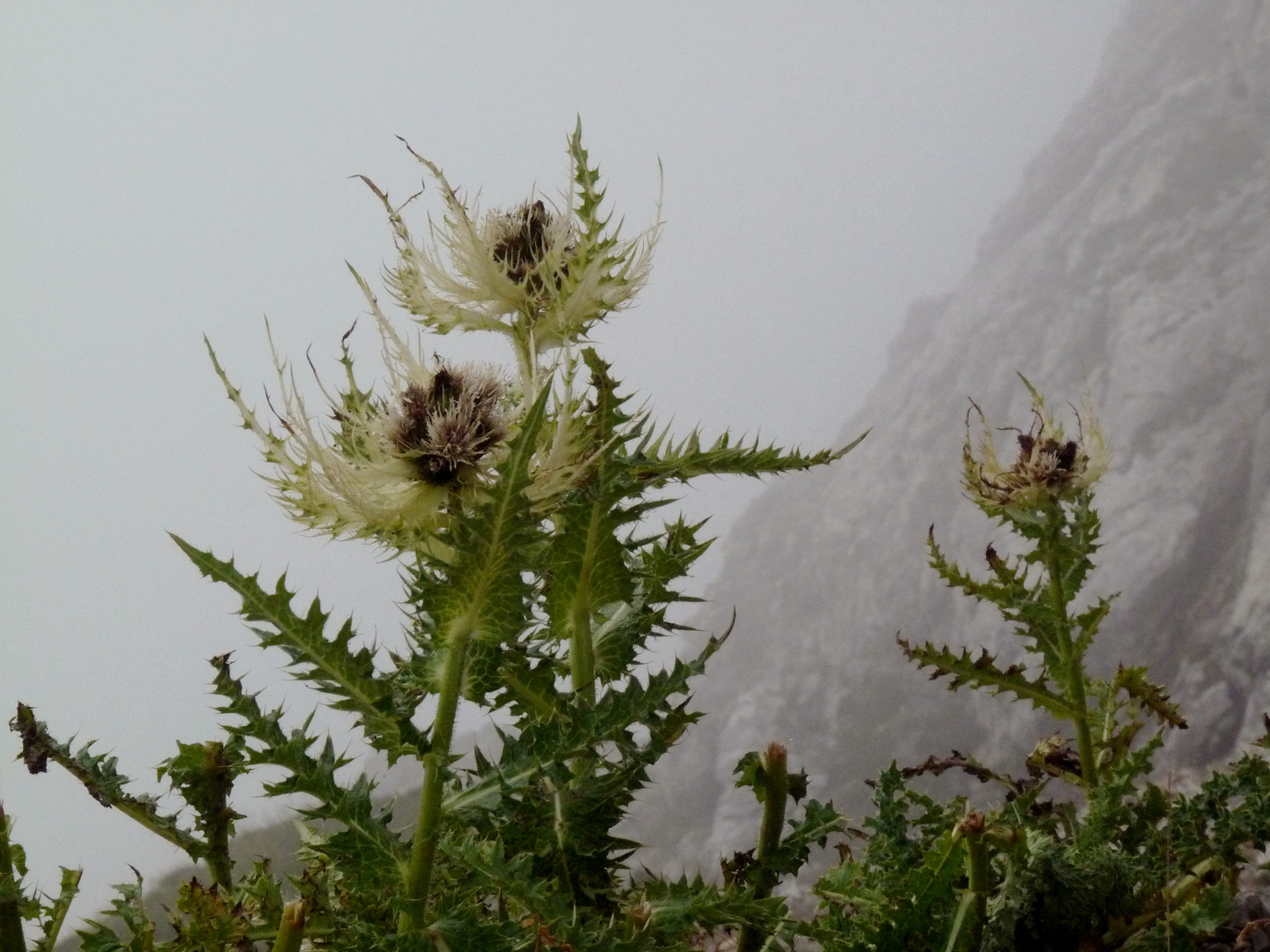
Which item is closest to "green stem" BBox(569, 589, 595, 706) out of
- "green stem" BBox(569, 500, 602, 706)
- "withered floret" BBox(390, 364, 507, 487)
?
"green stem" BBox(569, 500, 602, 706)

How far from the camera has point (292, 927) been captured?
958mm

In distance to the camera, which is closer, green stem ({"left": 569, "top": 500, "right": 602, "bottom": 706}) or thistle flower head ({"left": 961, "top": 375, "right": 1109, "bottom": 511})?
green stem ({"left": 569, "top": 500, "right": 602, "bottom": 706})

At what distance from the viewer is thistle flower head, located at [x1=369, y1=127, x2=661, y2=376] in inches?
65.0

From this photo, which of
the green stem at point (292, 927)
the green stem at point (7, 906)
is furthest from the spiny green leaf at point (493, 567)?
the green stem at point (7, 906)

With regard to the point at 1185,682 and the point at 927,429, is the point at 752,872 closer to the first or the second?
the point at 1185,682

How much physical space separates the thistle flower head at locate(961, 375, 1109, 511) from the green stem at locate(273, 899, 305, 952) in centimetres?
195

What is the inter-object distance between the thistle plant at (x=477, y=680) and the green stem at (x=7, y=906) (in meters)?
0.01

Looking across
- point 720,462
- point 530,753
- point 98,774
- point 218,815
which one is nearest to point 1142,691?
point 720,462

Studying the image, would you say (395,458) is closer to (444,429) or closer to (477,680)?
(444,429)

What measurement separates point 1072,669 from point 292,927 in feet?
6.13

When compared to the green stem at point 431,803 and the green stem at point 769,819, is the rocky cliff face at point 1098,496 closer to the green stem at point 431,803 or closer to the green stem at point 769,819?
the green stem at point 769,819

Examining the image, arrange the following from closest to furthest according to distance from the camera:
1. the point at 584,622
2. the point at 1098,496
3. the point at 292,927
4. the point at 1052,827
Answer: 1. the point at 292,927
2. the point at 584,622
3. the point at 1052,827
4. the point at 1098,496

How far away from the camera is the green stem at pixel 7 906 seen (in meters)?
1.14

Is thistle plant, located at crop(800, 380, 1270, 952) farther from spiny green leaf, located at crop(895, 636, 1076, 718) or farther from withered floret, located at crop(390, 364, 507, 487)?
withered floret, located at crop(390, 364, 507, 487)
